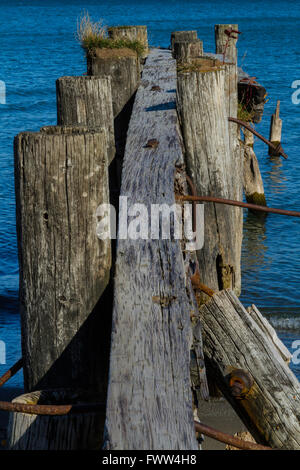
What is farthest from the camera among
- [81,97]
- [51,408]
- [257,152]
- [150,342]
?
[257,152]

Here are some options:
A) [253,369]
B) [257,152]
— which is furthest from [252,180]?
[253,369]

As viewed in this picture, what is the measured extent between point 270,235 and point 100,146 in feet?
38.0

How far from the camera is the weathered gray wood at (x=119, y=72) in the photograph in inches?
173

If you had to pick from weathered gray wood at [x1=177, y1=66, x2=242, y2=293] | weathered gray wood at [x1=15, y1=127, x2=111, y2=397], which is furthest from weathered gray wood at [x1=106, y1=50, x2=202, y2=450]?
weathered gray wood at [x1=177, y1=66, x2=242, y2=293]

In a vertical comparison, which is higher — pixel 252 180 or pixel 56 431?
pixel 252 180

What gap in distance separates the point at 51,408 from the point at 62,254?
1.78 feet

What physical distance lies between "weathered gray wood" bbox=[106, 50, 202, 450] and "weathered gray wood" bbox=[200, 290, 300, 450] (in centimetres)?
45

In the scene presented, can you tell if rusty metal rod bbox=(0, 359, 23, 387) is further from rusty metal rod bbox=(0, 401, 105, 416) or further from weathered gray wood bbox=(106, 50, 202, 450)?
weathered gray wood bbox=(106, 50, 202, 450)

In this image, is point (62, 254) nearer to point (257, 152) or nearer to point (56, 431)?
point (56, 431)

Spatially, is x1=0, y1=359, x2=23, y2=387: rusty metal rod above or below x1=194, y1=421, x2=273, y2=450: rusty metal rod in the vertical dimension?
below

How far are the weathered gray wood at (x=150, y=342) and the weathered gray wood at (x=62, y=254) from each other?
0.60 feet

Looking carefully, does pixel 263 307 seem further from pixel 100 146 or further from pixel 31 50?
pixel 31 50

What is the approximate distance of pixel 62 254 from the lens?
227 centimetres

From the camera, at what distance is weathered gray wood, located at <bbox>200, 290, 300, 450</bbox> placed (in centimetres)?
276
